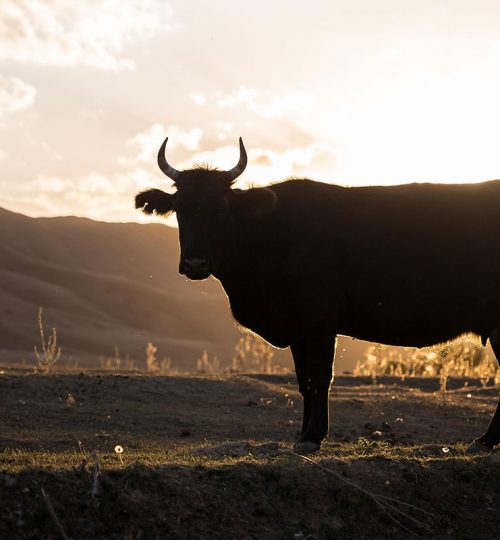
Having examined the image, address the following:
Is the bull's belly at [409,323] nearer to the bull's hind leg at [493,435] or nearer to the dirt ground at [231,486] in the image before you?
the bull's hind leg at [493,435]

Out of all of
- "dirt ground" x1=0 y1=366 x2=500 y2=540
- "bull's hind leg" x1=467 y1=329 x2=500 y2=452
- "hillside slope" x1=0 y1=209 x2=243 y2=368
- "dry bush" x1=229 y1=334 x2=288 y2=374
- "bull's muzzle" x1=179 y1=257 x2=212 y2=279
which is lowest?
"dirt ground" x1=0 y1=366 x2=500 y2=540

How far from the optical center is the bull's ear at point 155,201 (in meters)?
10.2

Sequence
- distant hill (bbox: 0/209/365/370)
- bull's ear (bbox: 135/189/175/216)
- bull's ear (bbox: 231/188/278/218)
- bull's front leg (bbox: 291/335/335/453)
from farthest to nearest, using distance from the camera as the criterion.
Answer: distant hill (bbox: 0/209/365/370) → bull's ear (bbox: 135/189/175/216) → bull's ear (bbox: 231/188/278/218) → bull's front leg (bbox: 291/335/335/453)

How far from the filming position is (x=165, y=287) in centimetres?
9950

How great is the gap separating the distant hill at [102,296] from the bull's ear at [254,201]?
33.8 meters

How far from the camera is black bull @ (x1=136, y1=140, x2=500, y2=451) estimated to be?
898 centimetres

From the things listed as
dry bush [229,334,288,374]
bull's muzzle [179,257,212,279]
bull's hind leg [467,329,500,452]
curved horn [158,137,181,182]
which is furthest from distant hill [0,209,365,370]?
bull's hind leg [467,329,500,452]

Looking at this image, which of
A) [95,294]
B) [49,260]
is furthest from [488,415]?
[49,260]

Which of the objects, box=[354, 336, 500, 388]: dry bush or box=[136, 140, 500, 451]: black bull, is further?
box=[354, 336, 500, 388]: dry bush

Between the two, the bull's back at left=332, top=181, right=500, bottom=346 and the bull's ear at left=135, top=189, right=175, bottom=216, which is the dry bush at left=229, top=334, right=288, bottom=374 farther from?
the bull's ear at left=135, top=189, right=175, bottom=216

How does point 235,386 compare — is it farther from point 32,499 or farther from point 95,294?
point 95,294

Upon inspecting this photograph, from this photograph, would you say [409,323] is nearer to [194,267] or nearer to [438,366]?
[194,267]

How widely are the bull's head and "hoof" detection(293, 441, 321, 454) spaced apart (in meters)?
1.87

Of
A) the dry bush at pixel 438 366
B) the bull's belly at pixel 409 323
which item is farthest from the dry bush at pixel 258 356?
the dry bush at pixel 438 366
